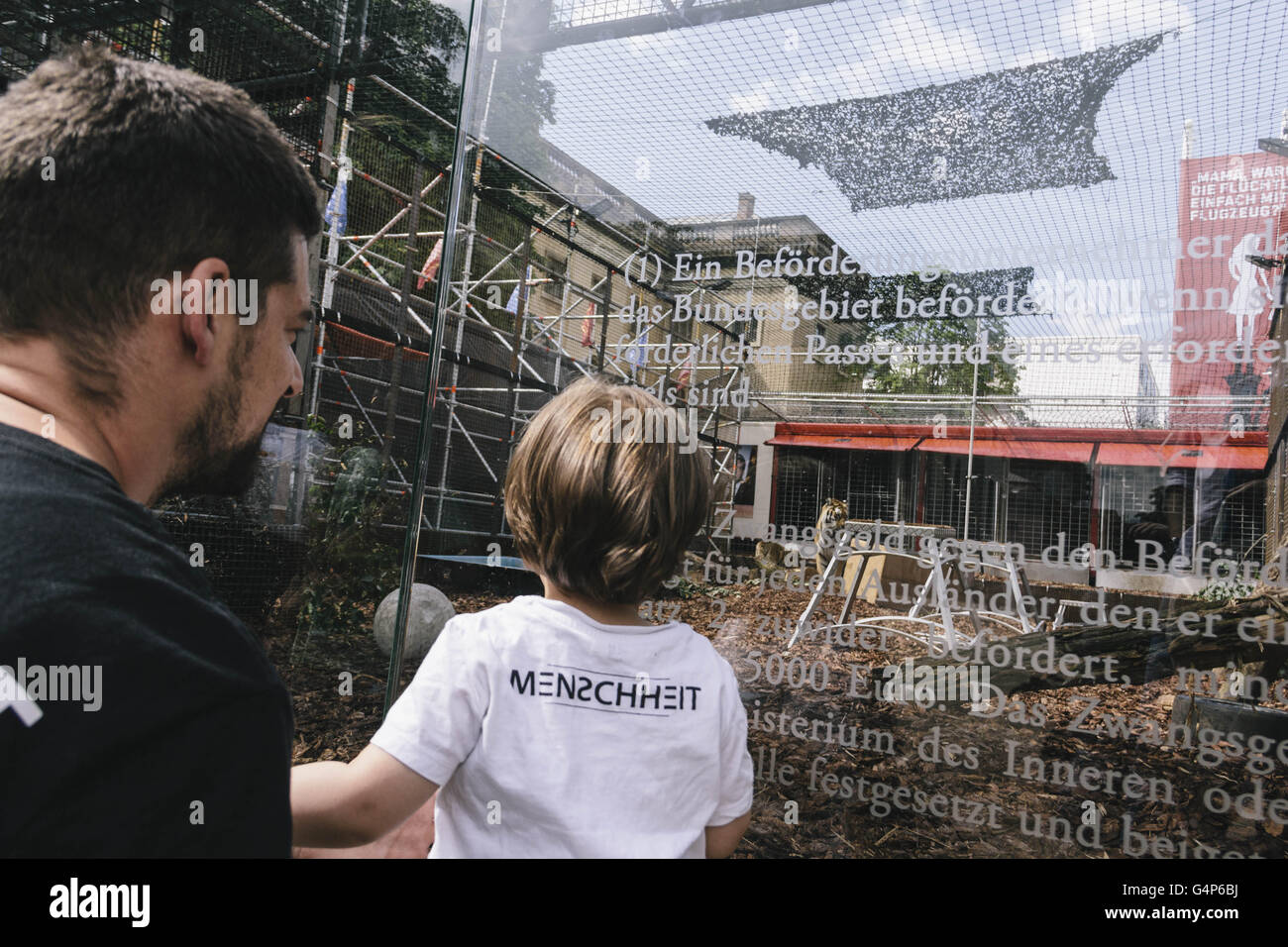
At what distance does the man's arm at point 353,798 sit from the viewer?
1.04 meters

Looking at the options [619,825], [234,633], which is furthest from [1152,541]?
[234,633]

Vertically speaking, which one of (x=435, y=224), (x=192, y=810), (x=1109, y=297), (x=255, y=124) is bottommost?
(x=192, y=810)

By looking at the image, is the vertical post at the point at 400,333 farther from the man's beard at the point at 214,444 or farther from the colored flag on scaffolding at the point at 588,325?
the man's beard at the point at 214,444

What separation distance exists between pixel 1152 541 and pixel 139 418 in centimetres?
192

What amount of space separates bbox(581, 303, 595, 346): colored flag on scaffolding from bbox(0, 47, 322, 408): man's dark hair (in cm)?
156

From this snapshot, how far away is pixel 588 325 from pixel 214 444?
5.13 ft

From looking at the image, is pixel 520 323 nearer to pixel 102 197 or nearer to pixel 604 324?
pixel 604 324

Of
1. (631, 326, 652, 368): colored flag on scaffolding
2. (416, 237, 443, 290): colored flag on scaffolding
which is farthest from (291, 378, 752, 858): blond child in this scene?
(416, 237, 443, 290): colored flag on scaffolding

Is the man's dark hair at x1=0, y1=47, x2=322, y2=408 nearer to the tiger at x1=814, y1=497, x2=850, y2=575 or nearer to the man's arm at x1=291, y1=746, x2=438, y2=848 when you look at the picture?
the man's arm at x1=291, y1=746, x2=438, y2=848

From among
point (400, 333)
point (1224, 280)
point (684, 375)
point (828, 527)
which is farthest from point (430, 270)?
point (1224, 280)

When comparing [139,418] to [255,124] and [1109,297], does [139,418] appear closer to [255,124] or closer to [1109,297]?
[255,124]

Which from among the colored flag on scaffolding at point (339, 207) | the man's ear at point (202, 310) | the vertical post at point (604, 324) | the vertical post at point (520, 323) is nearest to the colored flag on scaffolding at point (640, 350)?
the vertical post at point (604, 324)

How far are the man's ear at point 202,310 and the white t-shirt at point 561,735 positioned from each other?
1.56ft

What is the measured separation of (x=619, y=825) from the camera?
44.3 inches
